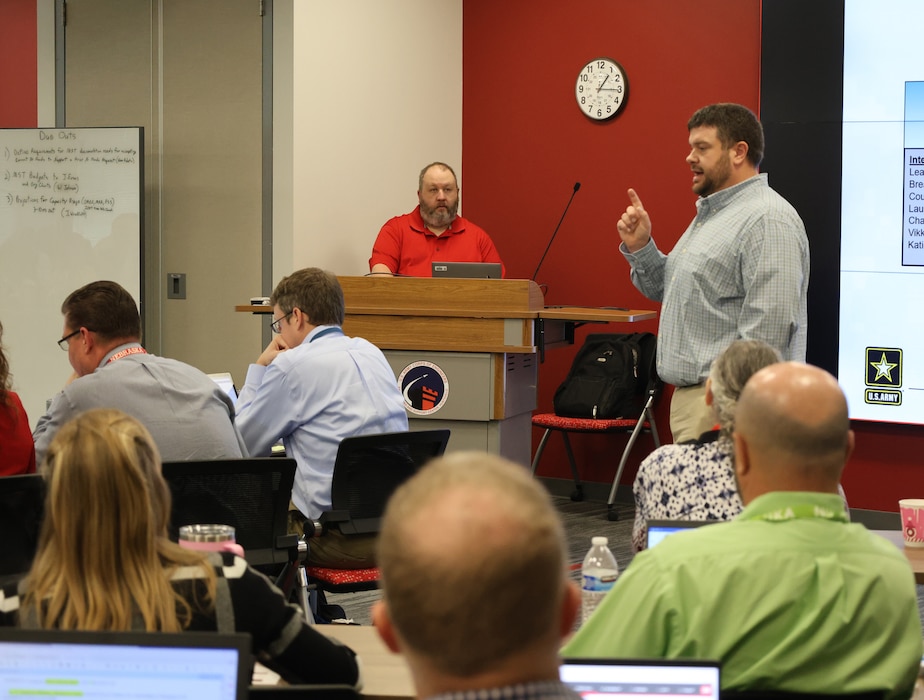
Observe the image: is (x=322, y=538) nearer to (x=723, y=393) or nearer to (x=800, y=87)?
(x=723, y=393)

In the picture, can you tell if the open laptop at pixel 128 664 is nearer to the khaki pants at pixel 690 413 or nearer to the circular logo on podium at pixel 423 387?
the khaki pants at pixel 690 413

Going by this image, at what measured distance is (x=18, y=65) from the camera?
7965 millimetres

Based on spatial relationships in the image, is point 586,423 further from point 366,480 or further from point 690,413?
point 366,480

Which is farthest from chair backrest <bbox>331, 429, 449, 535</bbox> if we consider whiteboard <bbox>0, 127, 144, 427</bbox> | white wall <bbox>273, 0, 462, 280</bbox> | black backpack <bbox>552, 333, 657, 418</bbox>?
whiteboard <bbox>0, 127, 144, 427</bbox>

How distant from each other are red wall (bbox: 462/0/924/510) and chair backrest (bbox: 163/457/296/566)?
13.2 ft

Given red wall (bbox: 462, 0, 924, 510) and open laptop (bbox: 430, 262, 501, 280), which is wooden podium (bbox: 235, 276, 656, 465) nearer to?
open laptop (bbox: 430, 262, 501, 280)

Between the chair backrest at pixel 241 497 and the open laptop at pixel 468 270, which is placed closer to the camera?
the chair backrest at pixel 241 497

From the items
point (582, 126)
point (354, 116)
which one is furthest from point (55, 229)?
point (582, 126)

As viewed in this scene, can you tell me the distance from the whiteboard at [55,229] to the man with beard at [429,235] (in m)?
1.42

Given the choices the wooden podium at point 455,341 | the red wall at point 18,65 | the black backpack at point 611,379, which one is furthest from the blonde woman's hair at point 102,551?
the red wall at point 18,65

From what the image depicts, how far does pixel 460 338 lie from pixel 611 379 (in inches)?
62.9

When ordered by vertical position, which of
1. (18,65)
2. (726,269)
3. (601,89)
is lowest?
(726,269)

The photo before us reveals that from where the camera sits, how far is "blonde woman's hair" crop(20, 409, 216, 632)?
1627 millimetres

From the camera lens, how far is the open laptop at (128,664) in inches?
51.1
